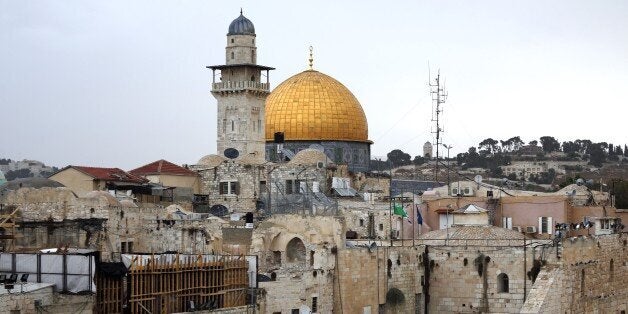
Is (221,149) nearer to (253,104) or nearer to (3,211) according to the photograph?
(253,104)

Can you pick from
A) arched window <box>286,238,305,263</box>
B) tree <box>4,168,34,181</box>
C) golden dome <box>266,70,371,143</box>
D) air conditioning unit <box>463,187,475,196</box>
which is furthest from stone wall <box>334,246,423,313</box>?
tree <box>4,168,34,181</box>

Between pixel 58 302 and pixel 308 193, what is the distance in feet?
77.3

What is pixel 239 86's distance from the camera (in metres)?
58.8

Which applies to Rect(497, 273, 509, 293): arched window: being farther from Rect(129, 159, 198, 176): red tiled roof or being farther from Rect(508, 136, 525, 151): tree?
Rect(508, 136, 525, 151): tree

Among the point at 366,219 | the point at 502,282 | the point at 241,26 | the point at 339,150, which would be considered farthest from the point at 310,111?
the point at 502,282

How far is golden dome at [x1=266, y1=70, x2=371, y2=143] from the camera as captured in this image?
62.0m

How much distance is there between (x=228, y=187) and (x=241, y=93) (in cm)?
498

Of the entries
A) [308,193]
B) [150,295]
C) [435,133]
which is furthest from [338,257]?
[435,133]

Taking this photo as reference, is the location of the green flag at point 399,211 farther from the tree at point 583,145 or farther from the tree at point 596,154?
the tree at point 583,145

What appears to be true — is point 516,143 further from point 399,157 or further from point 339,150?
point 339,150

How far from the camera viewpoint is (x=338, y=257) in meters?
37.7

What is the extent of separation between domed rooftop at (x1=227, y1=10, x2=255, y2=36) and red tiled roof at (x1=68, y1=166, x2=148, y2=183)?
330 inches

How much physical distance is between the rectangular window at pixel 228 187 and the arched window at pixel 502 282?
1722 cm

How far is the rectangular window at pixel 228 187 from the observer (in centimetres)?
5534
